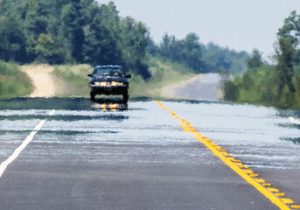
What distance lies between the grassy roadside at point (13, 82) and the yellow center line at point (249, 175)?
52516 millimetres

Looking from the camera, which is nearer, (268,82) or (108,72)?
(108,72)

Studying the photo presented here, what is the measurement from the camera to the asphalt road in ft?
56.7

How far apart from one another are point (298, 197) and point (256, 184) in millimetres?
1875

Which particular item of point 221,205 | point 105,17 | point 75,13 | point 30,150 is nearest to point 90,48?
point 75,13

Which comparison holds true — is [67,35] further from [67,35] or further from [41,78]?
[41,78]

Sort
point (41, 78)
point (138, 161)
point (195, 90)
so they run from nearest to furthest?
point (138, 161), point (41, 78), point (195, 90)

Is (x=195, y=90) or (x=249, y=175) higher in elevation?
(x=249, y=175)

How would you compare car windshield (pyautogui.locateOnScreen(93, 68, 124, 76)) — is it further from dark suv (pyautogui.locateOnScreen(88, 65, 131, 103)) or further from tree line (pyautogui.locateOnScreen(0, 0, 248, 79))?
tree line (pyautogui.locateOnScreen(0, 0, 248, 79))

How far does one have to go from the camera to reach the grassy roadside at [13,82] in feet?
292

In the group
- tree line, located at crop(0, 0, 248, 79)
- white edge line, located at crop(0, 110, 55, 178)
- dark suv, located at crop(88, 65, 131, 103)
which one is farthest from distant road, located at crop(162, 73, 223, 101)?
white edge line, located at crop(0, 110, 55, 178)

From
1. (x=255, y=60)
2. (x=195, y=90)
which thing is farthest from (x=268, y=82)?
(x=195, y=90)

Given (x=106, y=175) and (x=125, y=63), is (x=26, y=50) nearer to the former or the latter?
(x=125, y=63)

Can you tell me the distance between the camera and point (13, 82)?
98250 millimetres

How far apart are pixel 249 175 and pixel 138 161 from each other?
327 cm
